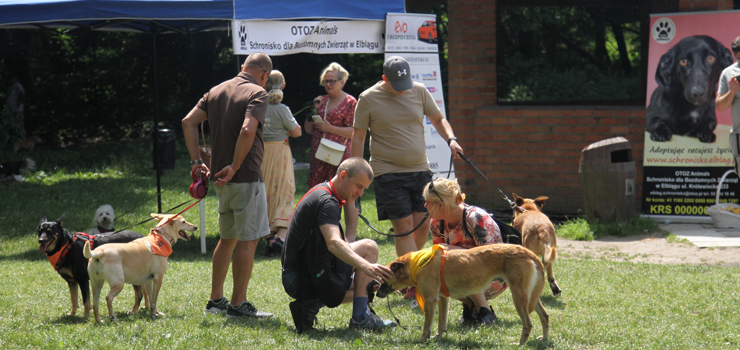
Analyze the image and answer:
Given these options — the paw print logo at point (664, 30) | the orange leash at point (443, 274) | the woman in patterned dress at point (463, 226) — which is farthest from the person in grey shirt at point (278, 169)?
the paw print logo at point (664, 30)

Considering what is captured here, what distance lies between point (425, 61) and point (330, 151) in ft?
7.37

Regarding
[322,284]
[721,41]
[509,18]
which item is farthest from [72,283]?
[509,18]

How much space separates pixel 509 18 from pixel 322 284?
36.2 ft

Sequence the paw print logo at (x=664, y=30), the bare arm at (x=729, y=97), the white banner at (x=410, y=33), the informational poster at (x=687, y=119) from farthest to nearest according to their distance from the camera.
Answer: the paw print logo at (x=664, y=30) → the informational poster at (x=687, y=119) → the white banner at (x=410, y=33) → the bare arm at (x=729, y=97)

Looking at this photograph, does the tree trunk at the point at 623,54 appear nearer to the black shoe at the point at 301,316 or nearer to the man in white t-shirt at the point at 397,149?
the man in white t-shirt at the point at 397,149

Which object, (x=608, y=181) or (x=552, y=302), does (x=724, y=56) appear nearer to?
(x=608, y=181)

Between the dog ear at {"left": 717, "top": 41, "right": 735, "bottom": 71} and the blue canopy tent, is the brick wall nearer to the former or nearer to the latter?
the dog ear at {"left": 717, "top": 41, "right": 735, "bottom": 71}

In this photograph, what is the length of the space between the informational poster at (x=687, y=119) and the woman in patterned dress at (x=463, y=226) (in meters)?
5.29

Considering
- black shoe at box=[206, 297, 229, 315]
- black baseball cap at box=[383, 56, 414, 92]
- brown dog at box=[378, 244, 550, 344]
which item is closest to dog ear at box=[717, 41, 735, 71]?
black baseball cap at box=[383, 56, 414, 92]

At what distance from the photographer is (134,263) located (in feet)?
15.0

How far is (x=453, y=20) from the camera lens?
9883 millimetres

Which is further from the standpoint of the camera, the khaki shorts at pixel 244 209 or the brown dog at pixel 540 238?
the brown dog at pixel 540 238

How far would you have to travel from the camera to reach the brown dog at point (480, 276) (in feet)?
12.6

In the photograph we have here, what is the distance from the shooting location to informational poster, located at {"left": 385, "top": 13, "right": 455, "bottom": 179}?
313 inches
